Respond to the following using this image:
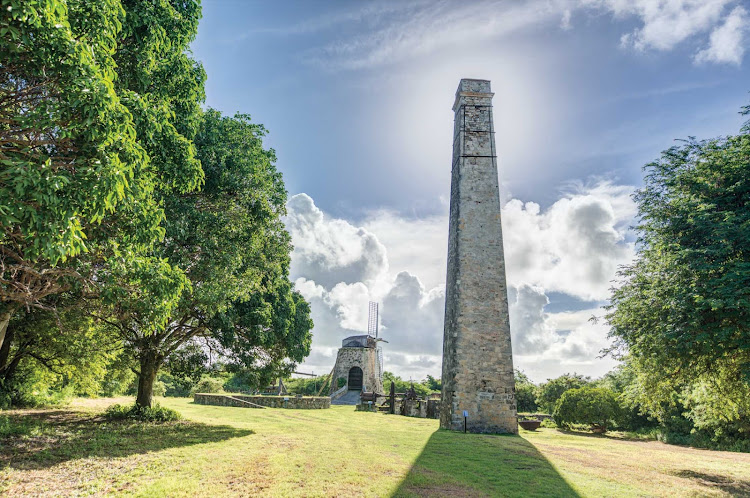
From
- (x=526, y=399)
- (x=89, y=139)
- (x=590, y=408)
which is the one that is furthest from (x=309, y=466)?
(x=526, y=399)

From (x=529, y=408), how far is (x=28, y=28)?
4234cm

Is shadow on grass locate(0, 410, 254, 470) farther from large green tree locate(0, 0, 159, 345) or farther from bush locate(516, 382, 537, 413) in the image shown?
bush locate(516, 382, 537, 413)

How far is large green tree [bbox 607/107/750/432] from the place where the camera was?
9.35 metres

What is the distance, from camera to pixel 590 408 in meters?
22.9

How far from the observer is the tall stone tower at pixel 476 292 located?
16016 millimetres

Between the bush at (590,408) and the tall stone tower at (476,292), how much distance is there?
949 centimetres

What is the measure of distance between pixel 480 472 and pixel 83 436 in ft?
32.6

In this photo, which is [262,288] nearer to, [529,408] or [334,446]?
[334,446]

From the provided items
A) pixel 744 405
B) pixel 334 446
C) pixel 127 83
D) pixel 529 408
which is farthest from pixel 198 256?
pixel 529 408

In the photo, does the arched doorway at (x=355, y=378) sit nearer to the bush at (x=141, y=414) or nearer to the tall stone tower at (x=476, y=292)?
the tall stone tower at (x=476, y=292)

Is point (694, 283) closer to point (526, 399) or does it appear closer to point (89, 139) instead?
point (89, 139)

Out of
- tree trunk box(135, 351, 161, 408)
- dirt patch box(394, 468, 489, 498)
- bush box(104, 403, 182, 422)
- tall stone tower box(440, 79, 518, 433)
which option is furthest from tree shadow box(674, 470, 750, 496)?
tree trunk box(135, 351, 161, 408)

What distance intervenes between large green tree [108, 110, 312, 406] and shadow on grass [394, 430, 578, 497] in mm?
5967

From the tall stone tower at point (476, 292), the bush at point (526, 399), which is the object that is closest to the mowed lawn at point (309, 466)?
the tall stone tower at point (476, 292)
